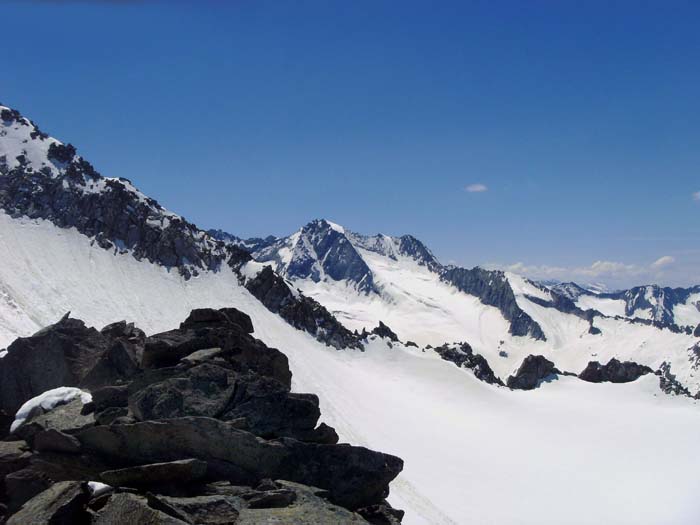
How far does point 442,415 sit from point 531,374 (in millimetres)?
43668

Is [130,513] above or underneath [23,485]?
above

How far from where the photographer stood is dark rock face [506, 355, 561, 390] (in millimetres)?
114206

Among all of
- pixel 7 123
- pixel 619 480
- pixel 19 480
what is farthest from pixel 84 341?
pixel 7 123

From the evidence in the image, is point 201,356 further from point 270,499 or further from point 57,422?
point 270,499

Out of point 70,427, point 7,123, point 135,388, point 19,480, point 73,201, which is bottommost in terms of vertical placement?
point 19,480

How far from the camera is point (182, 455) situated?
60.1 feet

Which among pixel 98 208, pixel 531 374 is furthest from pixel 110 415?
pixel 531 374

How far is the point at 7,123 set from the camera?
91.2m

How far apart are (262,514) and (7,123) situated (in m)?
97.4

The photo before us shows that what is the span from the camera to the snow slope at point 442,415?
177 ft

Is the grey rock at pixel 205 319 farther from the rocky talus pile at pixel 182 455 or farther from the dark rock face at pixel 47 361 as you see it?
the dark rock face at pixel 47 361

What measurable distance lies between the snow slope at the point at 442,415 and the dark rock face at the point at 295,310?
10.7 feet

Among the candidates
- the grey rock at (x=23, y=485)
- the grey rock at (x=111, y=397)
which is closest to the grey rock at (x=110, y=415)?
the grey rock at (x=111, y=397)

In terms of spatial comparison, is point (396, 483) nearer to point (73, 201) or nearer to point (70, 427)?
Answer: point (70, 427)
